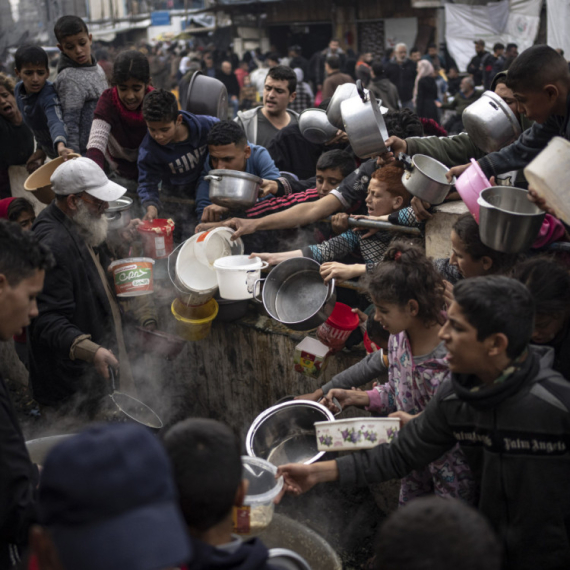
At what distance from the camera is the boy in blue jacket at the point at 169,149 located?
432cm

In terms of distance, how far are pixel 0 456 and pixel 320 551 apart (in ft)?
4.87

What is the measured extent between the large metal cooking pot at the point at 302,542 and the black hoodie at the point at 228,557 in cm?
119

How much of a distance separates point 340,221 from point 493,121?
1100 millimetres

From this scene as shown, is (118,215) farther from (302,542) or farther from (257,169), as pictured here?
(302,542)

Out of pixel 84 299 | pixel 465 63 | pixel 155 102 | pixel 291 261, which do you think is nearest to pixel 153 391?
pixel 84 299

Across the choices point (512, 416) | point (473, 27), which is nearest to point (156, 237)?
point (512, 416)

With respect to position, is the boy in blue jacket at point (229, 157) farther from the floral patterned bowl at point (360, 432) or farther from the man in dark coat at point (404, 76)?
the man in dark coat at point (404, 76)

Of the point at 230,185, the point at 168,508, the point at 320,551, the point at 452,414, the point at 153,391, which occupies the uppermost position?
the point at 168,508

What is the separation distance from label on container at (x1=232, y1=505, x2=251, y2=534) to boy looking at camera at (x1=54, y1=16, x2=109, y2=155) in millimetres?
4346

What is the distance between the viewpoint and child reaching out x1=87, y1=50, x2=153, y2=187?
185 inches

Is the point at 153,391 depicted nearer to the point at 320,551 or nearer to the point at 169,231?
the point at 169,231

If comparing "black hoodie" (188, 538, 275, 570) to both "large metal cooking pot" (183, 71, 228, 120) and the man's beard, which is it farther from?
"large metal cooking pot" (183, 71, 228, 120)

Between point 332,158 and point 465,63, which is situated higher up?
point 332,158

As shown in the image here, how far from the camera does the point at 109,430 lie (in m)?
1.23
